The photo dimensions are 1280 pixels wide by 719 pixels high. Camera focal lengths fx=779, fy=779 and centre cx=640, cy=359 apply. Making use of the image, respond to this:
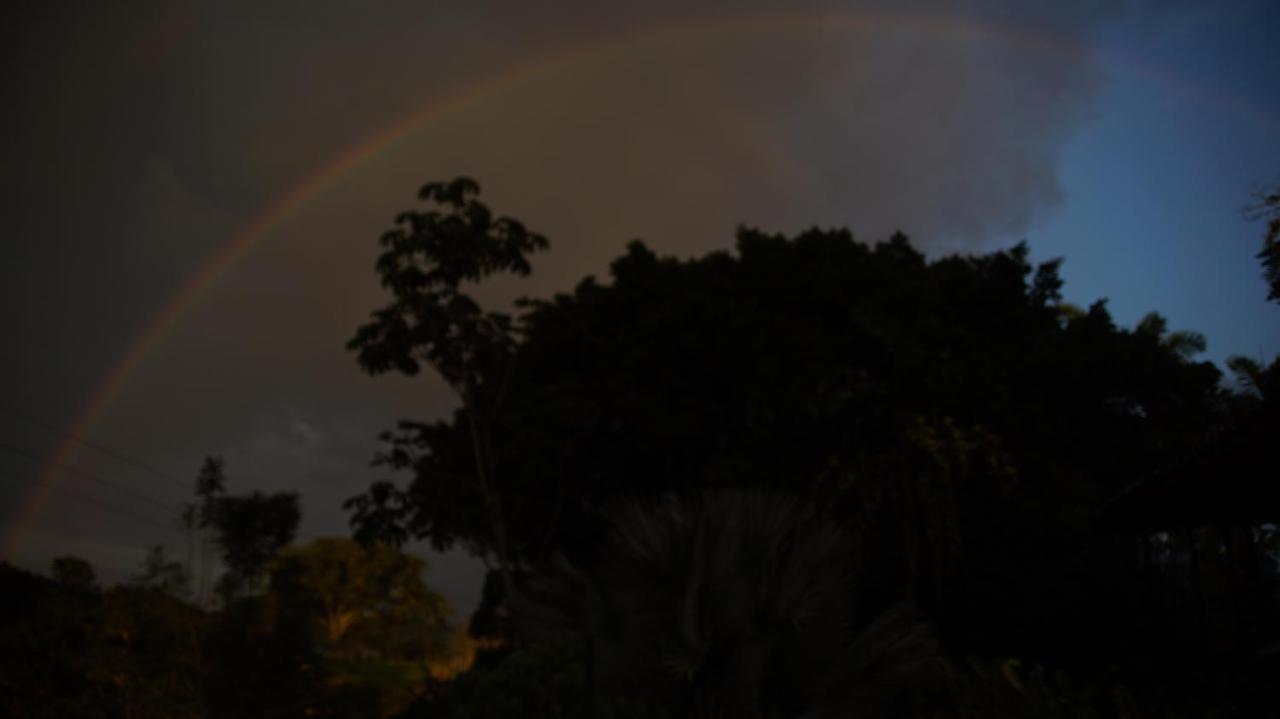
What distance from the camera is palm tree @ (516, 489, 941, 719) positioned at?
981cm

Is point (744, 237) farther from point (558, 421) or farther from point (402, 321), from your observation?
point (402, 321)

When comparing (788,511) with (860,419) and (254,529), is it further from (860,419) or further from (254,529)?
(254,529)

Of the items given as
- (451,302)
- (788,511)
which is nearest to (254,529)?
(451,302)

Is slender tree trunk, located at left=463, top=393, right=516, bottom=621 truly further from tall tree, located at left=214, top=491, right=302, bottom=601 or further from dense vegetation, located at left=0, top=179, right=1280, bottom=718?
tall tree, located at left=214, top=491, right=302, bottom=601

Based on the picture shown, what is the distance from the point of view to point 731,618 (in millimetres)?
10273

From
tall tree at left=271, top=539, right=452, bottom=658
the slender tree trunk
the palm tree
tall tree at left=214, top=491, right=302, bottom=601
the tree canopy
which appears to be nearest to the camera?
the palm tree

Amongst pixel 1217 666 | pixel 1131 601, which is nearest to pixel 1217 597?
pixel 1131 601

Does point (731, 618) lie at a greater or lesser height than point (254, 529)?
lesser

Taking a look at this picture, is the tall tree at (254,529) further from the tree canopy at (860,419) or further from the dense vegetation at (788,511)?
the tree canopy at (860,419)

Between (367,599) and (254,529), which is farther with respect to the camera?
(254,529)

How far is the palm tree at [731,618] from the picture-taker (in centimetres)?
981

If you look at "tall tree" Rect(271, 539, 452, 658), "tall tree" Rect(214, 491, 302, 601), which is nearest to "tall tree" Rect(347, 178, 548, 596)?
"tall tree" Rect(271, 539, 452, 658)

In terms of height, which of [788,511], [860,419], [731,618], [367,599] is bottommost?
[731,618]

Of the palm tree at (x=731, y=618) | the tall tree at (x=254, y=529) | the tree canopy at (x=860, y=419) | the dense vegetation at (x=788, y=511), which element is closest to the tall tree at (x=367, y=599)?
the tall tree at (x=254, y=529)
